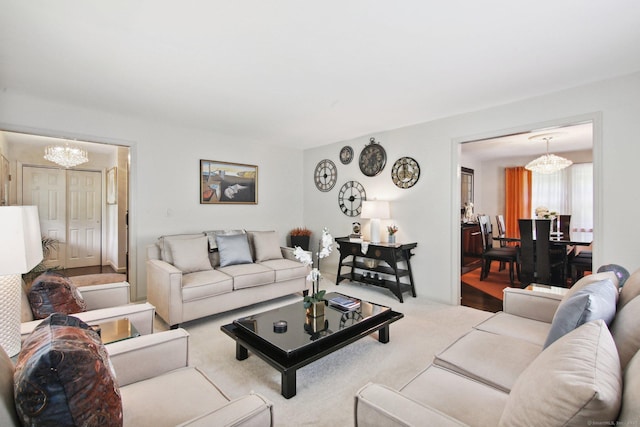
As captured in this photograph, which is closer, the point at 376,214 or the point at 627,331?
the point at 627,331

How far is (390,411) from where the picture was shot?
104cm

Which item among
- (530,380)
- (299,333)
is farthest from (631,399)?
(299,333)

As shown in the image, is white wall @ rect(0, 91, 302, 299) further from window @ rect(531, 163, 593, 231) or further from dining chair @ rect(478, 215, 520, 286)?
window @ rect(531, 163, 593, 231)

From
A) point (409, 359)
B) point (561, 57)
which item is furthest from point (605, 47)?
point (409, 359)

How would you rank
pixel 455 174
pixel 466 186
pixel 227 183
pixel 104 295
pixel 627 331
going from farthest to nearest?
1. pixel 466 186
2. pixel 227 183
3. pixel 455 174
4. pixel 104 295
5. pixel 627 331

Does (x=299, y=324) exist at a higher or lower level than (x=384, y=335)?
higher

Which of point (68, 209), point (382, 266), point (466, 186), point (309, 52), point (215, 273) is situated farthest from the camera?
point (466, 186)

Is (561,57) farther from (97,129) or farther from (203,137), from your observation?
(97,129)

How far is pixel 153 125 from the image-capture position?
398cm

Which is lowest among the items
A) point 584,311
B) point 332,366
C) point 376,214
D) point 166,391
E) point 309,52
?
point 332,366

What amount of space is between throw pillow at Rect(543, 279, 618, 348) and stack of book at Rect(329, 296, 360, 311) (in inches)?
60.9

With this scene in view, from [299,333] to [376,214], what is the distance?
2453 millimetres

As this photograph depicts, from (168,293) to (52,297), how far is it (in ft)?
3.34

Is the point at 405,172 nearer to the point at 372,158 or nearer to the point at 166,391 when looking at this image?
the point at 372,158
